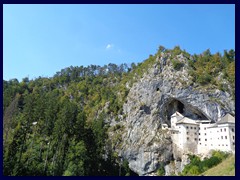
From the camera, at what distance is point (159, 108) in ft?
156

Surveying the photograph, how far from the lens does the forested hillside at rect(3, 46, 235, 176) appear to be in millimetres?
30578

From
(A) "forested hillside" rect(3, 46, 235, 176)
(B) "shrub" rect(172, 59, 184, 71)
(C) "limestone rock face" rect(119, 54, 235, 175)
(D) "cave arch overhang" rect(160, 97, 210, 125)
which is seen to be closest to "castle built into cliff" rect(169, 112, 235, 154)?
(C) "limestone rock face" rect(119, 54, 235, 175)

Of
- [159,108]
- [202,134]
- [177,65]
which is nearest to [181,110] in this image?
[159,108]

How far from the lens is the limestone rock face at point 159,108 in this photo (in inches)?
1724

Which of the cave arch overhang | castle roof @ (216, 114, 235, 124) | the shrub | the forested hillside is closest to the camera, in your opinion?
the forested hillside

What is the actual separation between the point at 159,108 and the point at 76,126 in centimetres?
1688

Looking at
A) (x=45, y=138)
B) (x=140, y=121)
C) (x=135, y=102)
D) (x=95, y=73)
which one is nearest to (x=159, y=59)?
(x=135, y=102)

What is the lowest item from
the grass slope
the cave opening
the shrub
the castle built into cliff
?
the grass slope

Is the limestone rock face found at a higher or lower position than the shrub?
lower

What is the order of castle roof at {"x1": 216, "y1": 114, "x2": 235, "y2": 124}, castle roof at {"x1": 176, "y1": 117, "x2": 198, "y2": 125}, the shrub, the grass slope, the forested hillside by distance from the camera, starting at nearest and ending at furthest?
the grass slope
the forested hillside
castle roof at {"x1": 216, "y1": 114, "x2": 235, "y2": 124}
castle roof at {"x1": 176, "y1": 117, "x2": 198, "y2": 125}
the shrub

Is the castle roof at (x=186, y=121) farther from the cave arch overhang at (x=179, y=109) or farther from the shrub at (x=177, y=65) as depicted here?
the shrub at (x=177, y=65)

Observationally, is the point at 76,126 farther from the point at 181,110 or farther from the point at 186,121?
the point at 181,110

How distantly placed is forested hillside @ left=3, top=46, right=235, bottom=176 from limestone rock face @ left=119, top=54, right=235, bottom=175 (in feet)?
4.28

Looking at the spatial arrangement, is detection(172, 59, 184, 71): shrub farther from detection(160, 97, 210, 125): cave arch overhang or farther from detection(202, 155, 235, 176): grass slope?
detection(202, 155, 235, 176): grass slope
